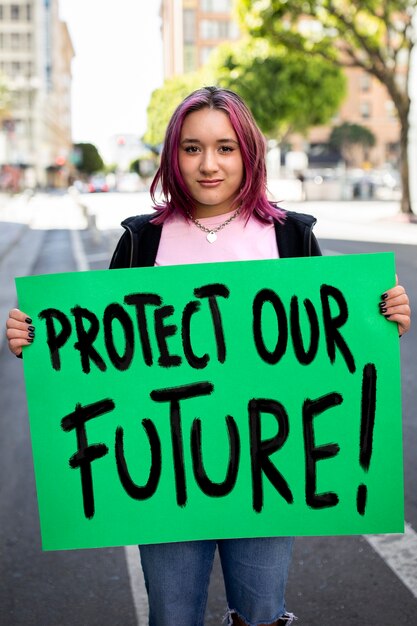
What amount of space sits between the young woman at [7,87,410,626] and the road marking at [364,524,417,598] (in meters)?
1.34

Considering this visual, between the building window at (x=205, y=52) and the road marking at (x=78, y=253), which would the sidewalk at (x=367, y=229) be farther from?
the building window at (x=205, y=52)

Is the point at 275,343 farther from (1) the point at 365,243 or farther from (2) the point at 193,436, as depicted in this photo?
(1) the point at 365,243

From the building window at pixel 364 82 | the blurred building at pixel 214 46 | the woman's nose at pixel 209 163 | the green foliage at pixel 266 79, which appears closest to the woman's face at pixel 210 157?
the woman's nose at pixel 209 163


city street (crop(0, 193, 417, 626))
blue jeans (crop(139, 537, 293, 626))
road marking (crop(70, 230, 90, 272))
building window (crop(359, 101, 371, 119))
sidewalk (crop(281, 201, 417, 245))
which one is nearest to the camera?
blue jeans (crop(139, 537, 293, 626))

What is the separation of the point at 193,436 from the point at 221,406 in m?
0.10

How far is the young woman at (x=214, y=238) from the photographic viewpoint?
2.22m

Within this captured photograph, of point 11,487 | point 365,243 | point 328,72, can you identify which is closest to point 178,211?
point 11,487

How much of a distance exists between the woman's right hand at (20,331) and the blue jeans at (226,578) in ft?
2.00

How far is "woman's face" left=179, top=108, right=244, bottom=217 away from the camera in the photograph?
2.22m

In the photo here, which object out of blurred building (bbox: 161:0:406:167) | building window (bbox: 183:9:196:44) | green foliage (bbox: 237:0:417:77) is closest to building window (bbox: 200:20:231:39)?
blurred building (bbox: 161:0:406:167)

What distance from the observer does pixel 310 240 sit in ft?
7.64

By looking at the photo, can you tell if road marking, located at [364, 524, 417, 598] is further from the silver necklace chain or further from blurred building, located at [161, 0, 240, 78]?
blurred building, located at [161, 0, 240, 78]

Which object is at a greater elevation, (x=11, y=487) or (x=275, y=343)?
(x=275, y=343)

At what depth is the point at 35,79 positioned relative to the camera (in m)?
Answer: 120
